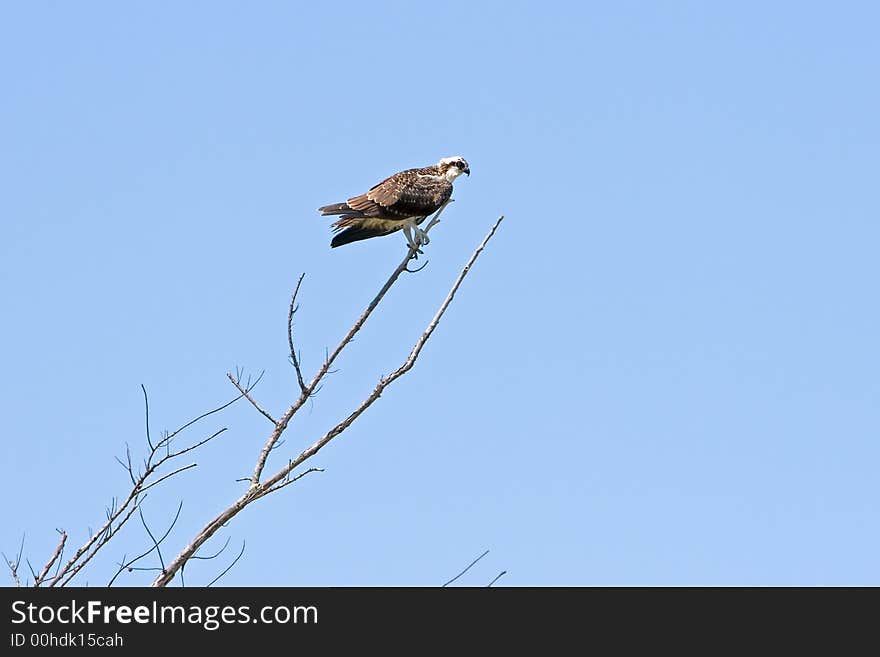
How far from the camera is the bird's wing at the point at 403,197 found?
13.0 meters

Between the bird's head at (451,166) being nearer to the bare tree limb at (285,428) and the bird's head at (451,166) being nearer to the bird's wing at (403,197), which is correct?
the bird's wing at (403,197)

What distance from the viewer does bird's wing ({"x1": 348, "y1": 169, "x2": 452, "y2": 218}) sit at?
1298 centimetres

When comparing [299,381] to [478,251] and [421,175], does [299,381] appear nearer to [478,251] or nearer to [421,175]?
[478,251]

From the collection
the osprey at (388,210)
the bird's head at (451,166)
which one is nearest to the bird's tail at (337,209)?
the osprey at (388,210)

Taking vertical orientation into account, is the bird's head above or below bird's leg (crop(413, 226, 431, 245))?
above

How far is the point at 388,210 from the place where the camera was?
13.0 m

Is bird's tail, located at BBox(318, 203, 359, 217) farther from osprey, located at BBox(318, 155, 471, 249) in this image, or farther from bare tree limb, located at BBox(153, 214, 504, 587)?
bare tree limb, located at BBox(153, 214, 504, 587)

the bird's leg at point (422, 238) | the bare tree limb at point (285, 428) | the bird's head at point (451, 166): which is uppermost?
the bird's head at point (451, 166)

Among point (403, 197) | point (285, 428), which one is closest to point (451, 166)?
point (403, 197)

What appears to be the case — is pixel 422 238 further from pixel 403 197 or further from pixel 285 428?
pixel 285 428

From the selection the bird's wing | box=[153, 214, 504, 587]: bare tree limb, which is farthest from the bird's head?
box=[153, 214, 504, 587]: bare tree limb

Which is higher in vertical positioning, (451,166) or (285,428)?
(451,166)

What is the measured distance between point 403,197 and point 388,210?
0.29 metres
